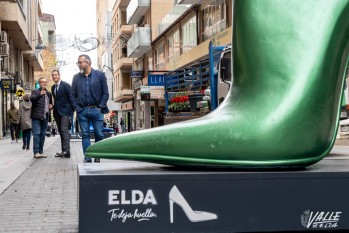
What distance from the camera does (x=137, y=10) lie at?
4334cm

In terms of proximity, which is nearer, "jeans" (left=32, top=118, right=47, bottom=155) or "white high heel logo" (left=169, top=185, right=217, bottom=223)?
"white high heel logo" (left=169, top=185, right=217, bottom=223)

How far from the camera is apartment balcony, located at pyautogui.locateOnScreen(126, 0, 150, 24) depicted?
42250 mm

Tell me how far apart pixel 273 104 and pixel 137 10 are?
41720 mm

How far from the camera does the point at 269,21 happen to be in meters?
2.63

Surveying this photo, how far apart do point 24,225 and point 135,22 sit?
4556 cm

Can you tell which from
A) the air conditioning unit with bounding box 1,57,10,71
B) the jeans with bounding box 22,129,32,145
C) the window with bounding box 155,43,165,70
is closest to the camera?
the jeans with bounding box 22,129,32,145

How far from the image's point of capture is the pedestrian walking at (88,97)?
783 cm

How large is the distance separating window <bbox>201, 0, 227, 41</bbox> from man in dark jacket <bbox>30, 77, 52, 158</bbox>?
1411 centimetres

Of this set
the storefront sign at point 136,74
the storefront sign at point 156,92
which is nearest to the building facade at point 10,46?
the storefront sign at point 156,92

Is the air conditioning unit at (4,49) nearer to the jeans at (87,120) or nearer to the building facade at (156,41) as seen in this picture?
the building facade at (156,41)

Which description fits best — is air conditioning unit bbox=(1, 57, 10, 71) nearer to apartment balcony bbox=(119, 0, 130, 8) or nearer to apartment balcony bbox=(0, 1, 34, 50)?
apartment balcony bbox=(0, 1, 34, 50)

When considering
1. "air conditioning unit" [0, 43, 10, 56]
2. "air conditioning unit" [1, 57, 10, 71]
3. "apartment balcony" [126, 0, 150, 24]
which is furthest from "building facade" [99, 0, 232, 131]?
"air conditioning unit" [1, 57, 10, 71]

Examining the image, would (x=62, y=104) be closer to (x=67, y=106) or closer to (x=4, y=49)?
(x=67, y=106)

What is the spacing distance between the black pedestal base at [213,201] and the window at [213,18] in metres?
21.7
